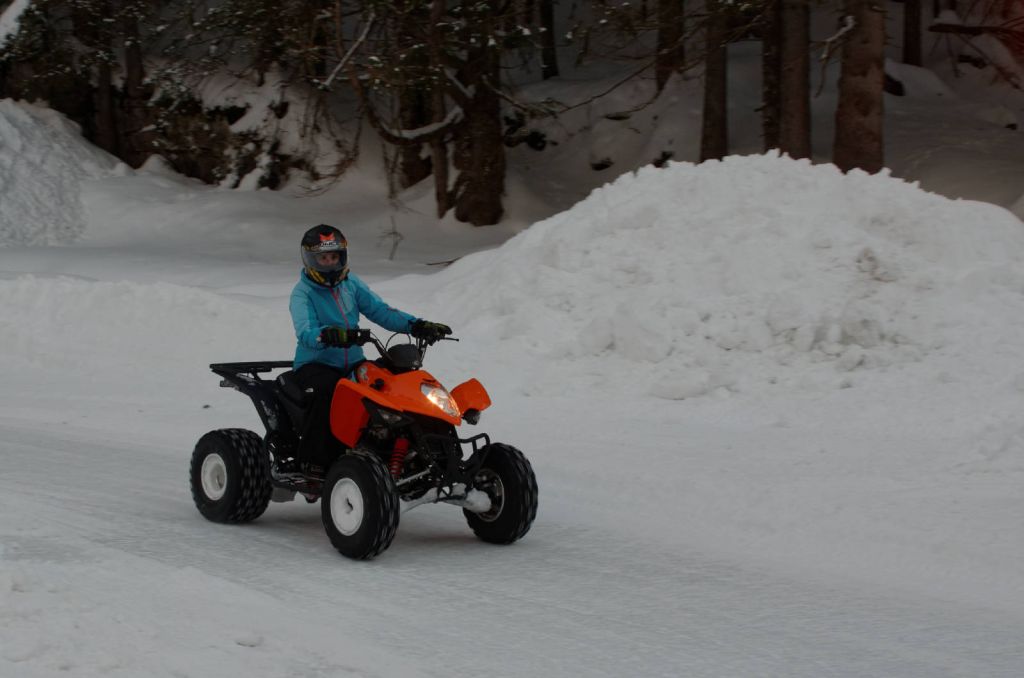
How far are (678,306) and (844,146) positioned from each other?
578 cm

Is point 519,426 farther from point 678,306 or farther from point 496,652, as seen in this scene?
point 496,652

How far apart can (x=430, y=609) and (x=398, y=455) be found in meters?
1.27

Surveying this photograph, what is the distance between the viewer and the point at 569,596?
18.5 feet

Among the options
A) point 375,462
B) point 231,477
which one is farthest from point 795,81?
point 375,462

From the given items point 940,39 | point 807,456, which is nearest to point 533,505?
point 807,456

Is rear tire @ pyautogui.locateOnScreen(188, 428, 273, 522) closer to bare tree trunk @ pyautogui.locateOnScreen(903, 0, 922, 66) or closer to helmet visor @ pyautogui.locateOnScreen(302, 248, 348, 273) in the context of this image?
helmet visor @ pyautogui.locateOnScreen(302, 248, 348, 273)

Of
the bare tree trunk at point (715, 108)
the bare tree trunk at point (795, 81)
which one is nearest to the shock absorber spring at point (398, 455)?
the bare tree trunk at point (795, 81)

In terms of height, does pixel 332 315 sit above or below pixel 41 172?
below

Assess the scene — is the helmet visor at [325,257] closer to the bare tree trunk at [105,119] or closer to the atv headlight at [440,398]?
the atv headlight at [440,398]

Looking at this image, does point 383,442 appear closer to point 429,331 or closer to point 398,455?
point 398,455

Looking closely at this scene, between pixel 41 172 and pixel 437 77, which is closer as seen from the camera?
pixel 437 77

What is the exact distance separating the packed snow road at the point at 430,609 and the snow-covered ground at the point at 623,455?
22mm

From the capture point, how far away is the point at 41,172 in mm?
25109

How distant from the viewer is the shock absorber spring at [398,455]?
639cm
